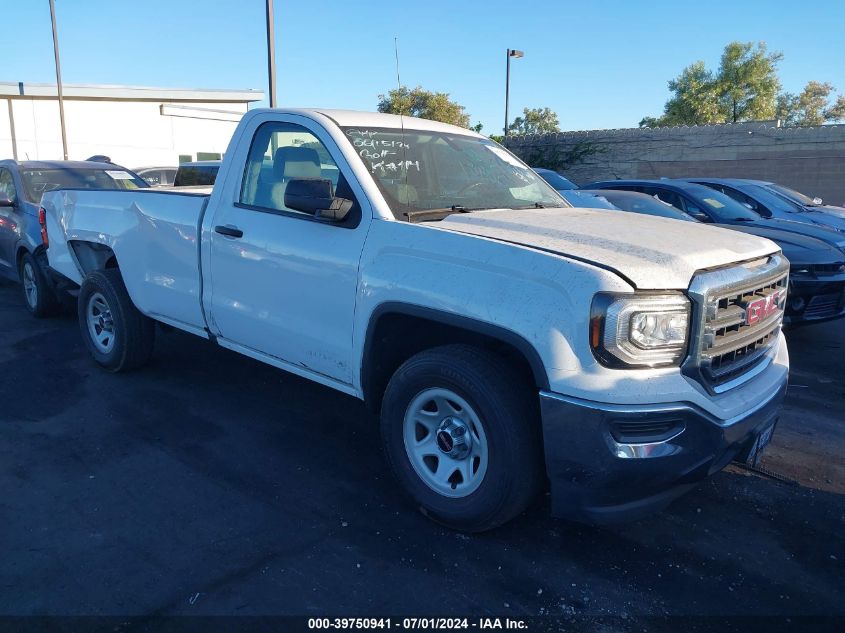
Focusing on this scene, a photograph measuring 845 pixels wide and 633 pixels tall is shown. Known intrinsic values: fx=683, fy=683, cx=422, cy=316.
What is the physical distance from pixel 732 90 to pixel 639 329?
5124cm

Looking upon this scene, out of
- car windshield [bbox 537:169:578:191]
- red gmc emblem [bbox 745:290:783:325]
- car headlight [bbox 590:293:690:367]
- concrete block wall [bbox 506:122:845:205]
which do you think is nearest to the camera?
car headlight [bbox 590:293:690:367]

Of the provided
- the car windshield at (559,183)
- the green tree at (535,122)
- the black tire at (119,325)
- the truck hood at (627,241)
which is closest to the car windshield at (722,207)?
the car windshield at (559,183)

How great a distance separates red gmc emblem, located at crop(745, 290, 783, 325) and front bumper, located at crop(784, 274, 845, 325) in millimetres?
3523

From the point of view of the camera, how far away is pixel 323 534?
336 cm

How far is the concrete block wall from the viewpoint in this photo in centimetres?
2191

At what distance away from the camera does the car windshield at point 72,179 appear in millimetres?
8039

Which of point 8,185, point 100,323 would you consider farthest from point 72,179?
point 100,323

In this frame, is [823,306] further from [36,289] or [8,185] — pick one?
[8,185]

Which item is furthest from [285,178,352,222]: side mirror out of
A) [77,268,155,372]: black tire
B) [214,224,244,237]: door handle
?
[77,268,155,372]: black tire

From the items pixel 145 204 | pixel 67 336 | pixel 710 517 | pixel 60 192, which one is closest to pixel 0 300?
pixel 67 336

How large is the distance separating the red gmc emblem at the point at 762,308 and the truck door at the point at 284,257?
190 centimetres

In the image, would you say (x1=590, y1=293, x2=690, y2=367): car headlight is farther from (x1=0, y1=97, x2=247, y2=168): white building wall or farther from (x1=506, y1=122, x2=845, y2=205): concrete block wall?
(x1=0, y1=97, x2=247, y2=168): white building wall

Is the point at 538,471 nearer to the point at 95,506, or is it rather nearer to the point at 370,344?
the point at 370,344

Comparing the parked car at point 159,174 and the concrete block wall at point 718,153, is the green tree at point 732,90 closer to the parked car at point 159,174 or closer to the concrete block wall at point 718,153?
the concrete block wall at point 718,153
